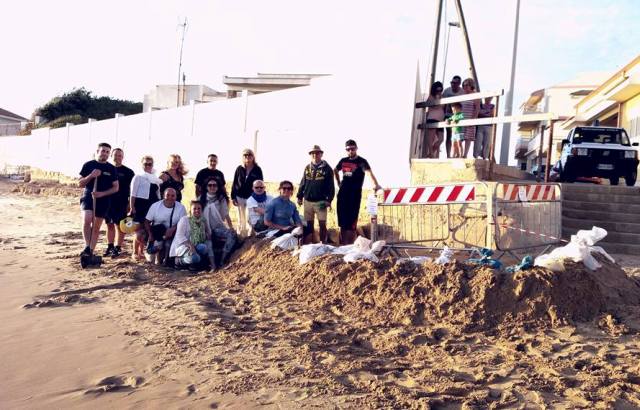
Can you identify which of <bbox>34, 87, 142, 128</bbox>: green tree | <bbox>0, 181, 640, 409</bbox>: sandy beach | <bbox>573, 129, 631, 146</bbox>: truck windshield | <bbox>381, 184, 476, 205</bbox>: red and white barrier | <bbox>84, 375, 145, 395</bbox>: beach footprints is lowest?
<bbox>84, 375, 145, 395</bbox>: beach footprints

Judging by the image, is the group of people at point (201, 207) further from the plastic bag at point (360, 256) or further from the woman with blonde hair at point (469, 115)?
the woman with blonde hair at point (469, 115)

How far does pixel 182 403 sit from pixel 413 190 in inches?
180

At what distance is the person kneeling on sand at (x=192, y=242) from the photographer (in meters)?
7.77

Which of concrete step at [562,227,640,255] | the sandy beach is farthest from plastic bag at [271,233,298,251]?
concrete step at [562,227,640,255]

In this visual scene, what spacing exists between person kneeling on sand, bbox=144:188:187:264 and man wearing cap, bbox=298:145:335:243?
5.92ft

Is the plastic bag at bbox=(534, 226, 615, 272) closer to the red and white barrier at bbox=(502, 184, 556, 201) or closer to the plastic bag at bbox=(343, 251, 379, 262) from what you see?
the red and white barrier at bbox=(502, 184, 556, 201)

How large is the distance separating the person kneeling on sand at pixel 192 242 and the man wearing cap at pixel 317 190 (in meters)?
1.48

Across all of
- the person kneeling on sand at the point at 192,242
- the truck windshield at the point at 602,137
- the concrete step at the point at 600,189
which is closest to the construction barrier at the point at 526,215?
the concrete step at the point at 600,189

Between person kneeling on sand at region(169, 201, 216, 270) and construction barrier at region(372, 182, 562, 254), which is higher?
construction barrier at region(372, 182, 562, 254)

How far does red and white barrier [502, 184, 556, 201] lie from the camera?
7.21 metres

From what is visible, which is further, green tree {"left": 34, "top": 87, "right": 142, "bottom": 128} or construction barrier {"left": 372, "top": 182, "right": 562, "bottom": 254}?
green tree {"left": 34, "top": 87, "right": 142, "bottom": 128}

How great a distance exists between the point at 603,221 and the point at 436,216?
398 cm

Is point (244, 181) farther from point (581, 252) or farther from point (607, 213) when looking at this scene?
point (607, 213)

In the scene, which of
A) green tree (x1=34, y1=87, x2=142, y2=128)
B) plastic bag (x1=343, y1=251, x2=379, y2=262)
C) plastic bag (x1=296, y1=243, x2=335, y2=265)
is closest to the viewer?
plastic bag (x1=343, y1=251, x2=379, y2=262)
